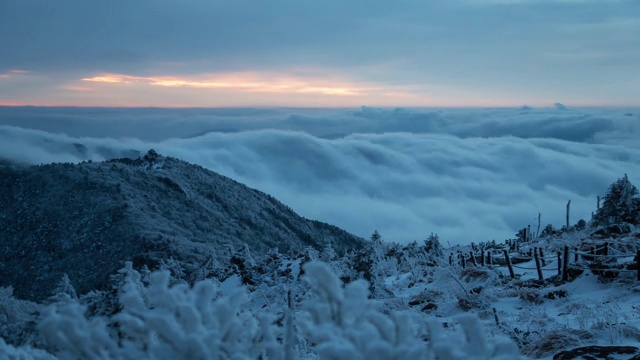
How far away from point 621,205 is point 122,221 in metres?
26.5

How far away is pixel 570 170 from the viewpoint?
155 metres

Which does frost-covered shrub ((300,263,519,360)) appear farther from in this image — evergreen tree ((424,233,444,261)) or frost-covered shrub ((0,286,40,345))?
evergreen tree ((424,233,444,261))

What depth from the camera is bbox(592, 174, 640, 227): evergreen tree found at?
56.3ft

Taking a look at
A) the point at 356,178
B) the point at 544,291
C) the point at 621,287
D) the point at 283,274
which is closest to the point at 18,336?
the point at 283,274

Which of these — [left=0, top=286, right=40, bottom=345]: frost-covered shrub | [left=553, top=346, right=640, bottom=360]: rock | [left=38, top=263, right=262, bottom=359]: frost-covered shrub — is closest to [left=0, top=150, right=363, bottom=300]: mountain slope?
[left=0, top=286, right=40, bottom=345]: frost-covered shrub

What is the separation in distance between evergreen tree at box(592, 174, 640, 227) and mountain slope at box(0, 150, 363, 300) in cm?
1282

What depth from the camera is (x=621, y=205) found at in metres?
17.2

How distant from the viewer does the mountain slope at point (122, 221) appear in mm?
27047

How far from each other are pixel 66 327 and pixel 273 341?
0.77 meters

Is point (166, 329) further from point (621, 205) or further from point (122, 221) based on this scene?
point (122, 221)

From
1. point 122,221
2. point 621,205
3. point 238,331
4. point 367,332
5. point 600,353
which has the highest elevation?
point 367,332

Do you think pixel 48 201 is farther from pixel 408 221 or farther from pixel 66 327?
pixel 408 221

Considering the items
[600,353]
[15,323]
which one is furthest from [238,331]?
[15,323]

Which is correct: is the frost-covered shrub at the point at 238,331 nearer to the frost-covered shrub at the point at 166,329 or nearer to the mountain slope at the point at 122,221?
the frost-covered shrub at the point at 166,329
